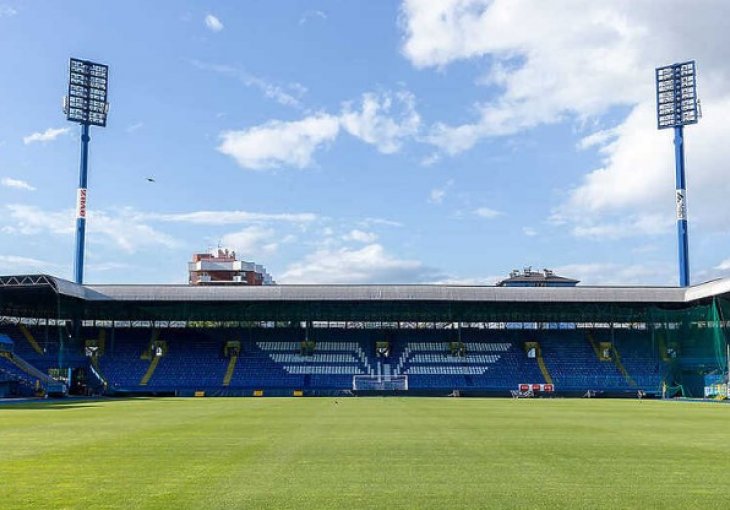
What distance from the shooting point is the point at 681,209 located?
70.3m

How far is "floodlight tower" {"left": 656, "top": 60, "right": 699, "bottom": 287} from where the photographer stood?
66.6m

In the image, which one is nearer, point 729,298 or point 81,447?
point 81,447

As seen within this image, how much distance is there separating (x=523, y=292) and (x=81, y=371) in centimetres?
3789

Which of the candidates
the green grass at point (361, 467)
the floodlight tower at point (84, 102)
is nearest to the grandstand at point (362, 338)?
the floodlight tower at point (84, 102)

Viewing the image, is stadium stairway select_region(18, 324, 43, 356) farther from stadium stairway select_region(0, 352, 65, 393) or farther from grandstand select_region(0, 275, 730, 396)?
stadium stairway select_region(0, 352, 65, 393)

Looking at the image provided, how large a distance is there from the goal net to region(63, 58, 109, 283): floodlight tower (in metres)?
26.7

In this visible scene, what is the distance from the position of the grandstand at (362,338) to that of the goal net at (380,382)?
98 millimetres

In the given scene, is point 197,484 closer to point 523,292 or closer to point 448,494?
point 448,494

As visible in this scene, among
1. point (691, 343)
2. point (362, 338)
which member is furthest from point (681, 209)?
point (362, 338)

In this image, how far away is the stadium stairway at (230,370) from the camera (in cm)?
6128

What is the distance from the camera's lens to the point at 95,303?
62.4 meters

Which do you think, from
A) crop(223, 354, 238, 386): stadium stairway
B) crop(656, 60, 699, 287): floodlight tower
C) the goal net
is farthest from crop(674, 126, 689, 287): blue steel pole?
crop(223, 354, 238, 386): stadium stairway

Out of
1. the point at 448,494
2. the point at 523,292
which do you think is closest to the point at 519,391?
the point at 523,292

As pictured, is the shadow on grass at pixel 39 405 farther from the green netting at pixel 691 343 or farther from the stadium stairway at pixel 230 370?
the green netting at pixel 691 343
